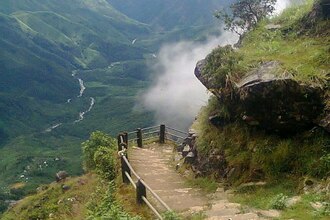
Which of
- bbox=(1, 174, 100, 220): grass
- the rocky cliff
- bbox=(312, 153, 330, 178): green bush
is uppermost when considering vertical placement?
the rocky cliff

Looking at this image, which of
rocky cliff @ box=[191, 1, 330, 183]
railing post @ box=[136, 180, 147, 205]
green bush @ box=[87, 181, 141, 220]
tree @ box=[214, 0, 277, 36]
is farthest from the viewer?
tree @ box=[214, 0, 277, 36]

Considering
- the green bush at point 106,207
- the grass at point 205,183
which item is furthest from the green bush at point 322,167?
the green bush at point 106,207

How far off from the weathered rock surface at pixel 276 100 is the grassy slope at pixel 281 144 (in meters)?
0.30

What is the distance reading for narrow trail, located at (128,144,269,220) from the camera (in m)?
11.5

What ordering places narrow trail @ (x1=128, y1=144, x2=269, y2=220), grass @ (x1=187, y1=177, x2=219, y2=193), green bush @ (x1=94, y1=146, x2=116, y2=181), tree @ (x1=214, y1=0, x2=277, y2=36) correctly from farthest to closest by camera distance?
tree @ (x1=214, y1=0, x2=277, y2=36)
green bush @ (x1=94, y1=146, x2=116, y2=181)
grass @ (x1=187, y1=177, x2=219, y2=193)
narrow trail @ (x1=128, y1=144, x2=269, y2=220)

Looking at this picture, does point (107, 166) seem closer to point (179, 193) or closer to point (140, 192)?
point (179, 193)

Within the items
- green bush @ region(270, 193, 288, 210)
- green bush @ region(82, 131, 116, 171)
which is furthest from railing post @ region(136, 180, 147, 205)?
green bush @ region(82, 131, 116, 171)

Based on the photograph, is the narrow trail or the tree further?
the tree

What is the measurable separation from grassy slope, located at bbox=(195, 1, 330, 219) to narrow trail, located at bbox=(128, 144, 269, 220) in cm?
75

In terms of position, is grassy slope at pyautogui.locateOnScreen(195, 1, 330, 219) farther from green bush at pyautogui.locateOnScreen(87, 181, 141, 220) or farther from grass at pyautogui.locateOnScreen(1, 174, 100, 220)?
grass at pyautogui.locateOnScreen(1, 174, 100, 220)

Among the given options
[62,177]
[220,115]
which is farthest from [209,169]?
[62,177]

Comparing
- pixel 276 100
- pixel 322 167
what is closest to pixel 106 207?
pixel 276 100

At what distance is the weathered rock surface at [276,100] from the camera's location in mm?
13789

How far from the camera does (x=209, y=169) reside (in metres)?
16.7
